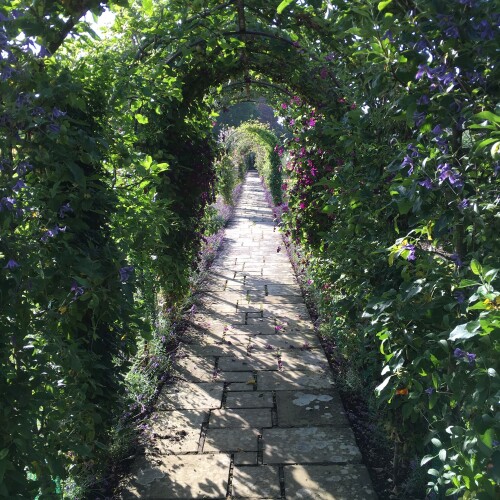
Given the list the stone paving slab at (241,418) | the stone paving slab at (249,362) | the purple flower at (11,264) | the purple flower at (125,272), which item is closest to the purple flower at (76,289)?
the purple flower at (125,272)

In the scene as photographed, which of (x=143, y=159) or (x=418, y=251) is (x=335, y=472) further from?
(x=143, y=159)

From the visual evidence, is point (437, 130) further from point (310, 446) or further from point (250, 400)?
point (250, 400)

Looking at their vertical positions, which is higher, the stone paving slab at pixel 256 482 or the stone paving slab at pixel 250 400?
the stone paving slab at pixel 256 482

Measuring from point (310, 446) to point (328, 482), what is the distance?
0.37 m

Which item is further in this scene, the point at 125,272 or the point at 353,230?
the point at 353,230

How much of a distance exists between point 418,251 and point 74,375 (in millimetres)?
1497

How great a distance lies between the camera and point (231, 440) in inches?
125

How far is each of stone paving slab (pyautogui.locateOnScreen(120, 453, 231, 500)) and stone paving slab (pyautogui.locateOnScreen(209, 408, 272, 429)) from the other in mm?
382

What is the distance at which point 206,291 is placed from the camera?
6477 millimetres

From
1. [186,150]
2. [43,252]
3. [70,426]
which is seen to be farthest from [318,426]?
[186,150]

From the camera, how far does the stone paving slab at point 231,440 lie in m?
3.07

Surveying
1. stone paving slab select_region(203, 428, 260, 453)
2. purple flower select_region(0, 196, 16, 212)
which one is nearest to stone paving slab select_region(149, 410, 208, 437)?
stone paving slab select_region(203, 428, 260, 453)

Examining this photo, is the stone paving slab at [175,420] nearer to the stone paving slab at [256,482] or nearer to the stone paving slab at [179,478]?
the stone paving slab at [179,478]

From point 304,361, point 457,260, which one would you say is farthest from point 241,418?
point 457,260
